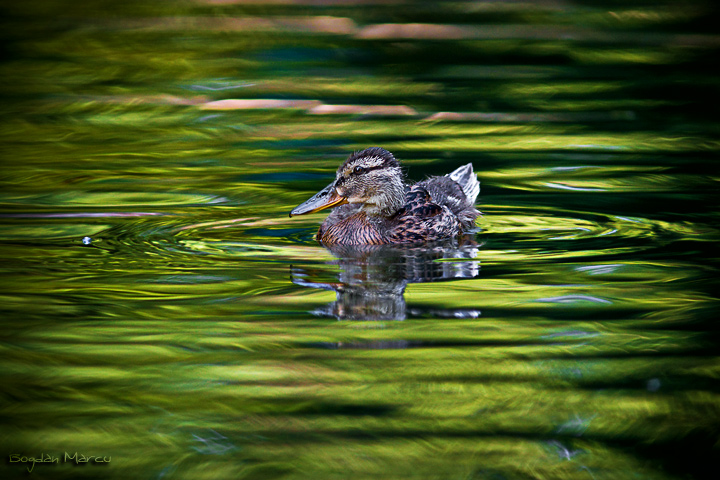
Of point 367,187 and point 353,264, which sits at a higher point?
point 367,187

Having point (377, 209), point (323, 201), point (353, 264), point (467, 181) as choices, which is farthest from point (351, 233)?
point (467, 181)

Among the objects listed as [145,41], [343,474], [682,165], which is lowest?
[343,474]

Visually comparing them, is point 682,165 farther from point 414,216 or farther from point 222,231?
point 222,231

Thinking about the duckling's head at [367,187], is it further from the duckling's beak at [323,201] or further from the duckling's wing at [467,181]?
the duckling's wing at [467,181]

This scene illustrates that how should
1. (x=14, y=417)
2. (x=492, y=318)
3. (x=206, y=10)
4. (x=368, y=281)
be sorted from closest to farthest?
(x=14, y=417), (x=492, y=318), (x=368, y=281), (x=206, y=10)

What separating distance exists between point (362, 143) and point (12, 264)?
4346 millimetres

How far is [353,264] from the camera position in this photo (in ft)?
21.8

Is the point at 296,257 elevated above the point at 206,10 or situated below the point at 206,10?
below

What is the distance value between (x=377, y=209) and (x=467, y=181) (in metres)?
1.06

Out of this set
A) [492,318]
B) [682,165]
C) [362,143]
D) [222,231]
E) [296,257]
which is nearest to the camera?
[492,318]

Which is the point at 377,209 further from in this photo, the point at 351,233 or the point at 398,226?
the point at 351,233

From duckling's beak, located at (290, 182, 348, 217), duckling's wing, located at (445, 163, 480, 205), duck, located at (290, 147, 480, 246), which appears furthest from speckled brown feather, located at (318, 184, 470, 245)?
duckling's wing, located at (445, 163, 480, 205)

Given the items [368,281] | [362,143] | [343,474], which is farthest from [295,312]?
[362,143]

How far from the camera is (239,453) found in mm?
3885
